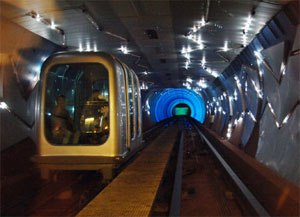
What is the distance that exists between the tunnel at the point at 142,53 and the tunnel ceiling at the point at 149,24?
23mm

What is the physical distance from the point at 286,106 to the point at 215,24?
10.1ft

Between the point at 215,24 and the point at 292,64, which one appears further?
the point at 215,24

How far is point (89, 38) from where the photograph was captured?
12.8 metres

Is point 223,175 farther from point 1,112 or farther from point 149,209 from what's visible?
point 149,209

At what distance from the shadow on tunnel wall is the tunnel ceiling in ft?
1.07

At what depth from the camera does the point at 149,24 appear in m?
11.1

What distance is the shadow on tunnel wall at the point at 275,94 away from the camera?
7.98 meters

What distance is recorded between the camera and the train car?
8.42 metres

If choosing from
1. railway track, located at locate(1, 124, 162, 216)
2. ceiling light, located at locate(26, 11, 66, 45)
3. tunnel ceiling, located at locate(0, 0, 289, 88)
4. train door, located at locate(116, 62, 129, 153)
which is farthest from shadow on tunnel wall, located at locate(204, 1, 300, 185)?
ceiling light, located at locate(26, 11, 66, 45)

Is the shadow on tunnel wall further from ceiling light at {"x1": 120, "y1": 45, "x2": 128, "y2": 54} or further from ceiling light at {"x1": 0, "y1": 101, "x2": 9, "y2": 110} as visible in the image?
ceiling light at {"x1": 0, "y1": 101, "x2": 9, "y2": 110}

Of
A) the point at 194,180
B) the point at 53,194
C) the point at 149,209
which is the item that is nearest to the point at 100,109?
the point at 53,194

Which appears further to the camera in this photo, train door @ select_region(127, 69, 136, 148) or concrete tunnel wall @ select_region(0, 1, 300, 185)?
train door @ select_region(127, 69, 136, 148)

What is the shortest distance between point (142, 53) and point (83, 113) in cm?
708

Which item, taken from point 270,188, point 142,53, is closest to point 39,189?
point 270,188
